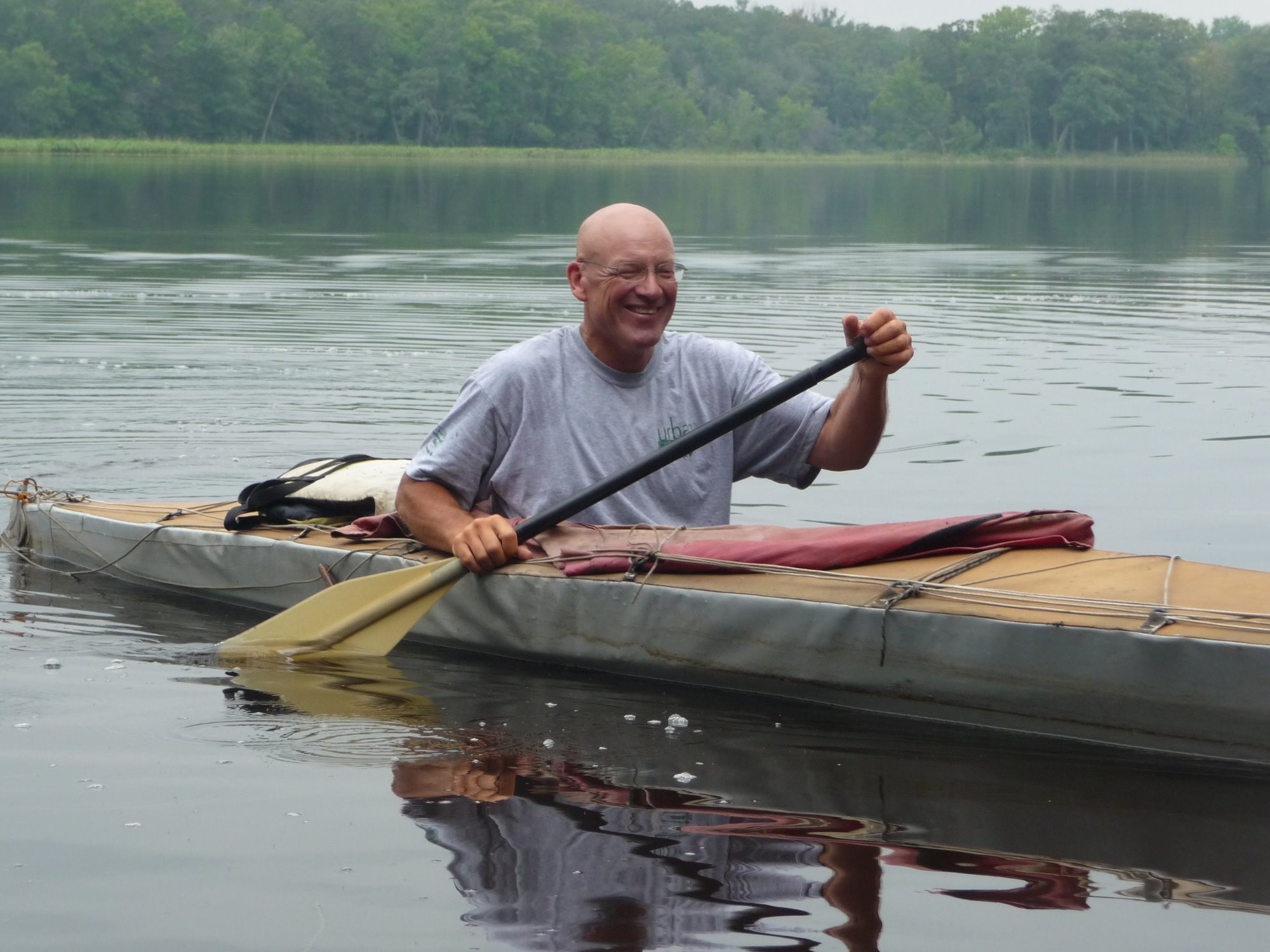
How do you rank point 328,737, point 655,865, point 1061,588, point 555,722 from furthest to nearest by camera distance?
point 555,722
point 328,737
point 1061,588
point 655,865

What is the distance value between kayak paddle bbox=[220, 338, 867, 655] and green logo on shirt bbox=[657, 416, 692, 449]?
121 mm

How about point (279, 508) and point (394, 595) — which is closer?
point (394, 595)

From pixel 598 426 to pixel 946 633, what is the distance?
124 cm

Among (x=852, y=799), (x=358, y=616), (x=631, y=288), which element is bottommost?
(x=852, y=799)

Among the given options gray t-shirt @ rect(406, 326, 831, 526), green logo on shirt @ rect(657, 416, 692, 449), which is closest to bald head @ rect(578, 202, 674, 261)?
gray t-shirt @ rect(406, 326, 831, 526)

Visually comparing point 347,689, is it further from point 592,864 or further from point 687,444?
point 592,864

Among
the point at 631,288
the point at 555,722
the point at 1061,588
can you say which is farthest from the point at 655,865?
the point at 631,288

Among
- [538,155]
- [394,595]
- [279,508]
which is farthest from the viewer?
[538,155]

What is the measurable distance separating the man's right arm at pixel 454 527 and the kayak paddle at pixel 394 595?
50mm

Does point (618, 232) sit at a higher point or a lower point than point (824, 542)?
higher

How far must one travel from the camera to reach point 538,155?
89250 millimetres

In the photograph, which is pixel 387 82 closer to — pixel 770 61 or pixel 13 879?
pixel 770 61

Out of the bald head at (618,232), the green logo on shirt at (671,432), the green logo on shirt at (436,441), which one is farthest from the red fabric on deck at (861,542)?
the bald head at (618,232)

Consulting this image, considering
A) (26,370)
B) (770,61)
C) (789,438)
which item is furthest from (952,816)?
(770,61)
